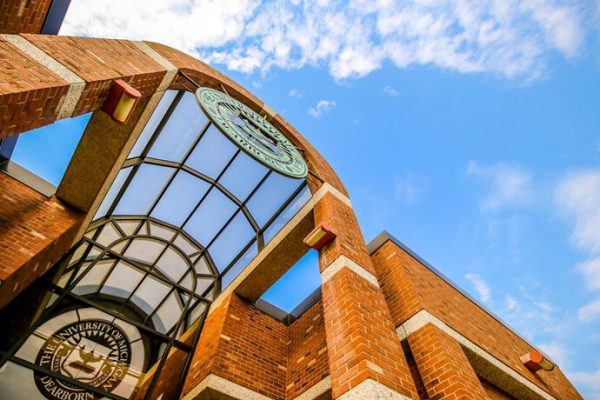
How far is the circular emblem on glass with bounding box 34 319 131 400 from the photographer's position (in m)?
6.14

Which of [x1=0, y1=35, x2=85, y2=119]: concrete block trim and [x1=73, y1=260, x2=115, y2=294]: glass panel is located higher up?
[x1=0, y1=35, x2=85, y2=119]: concrete block trim

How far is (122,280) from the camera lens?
8.22 meters

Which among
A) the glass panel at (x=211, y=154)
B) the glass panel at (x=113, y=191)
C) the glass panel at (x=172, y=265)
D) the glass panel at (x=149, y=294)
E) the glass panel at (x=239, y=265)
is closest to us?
the glass panel at (x=113, y=191)

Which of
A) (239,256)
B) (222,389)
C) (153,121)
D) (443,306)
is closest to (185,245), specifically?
(239,256)

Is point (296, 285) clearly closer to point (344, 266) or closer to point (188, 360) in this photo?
point (188, 360)

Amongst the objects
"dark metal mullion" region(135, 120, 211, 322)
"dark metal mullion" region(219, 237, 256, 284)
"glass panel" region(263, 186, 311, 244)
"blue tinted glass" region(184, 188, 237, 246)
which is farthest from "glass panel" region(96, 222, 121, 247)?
"glass panel" region(263, 186, 311, 244)

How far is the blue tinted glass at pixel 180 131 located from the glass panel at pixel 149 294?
136 inches

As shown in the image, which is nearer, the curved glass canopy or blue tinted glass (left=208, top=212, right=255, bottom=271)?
the curved glass canopy

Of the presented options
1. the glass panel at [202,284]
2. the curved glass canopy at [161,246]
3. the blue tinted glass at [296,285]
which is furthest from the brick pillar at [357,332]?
the glass panel at [202,284]

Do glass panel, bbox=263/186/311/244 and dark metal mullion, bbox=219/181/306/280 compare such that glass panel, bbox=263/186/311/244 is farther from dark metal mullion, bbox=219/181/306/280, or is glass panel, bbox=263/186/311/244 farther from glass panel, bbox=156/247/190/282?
glass panel, bbox=156/247/190/282

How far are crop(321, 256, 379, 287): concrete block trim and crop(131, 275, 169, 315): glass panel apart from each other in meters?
5.43

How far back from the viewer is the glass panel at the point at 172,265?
7.91m

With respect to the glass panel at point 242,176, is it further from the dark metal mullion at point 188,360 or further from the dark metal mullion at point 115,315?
the dark metal mullion at point 115,315

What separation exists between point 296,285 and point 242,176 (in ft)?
8.75
